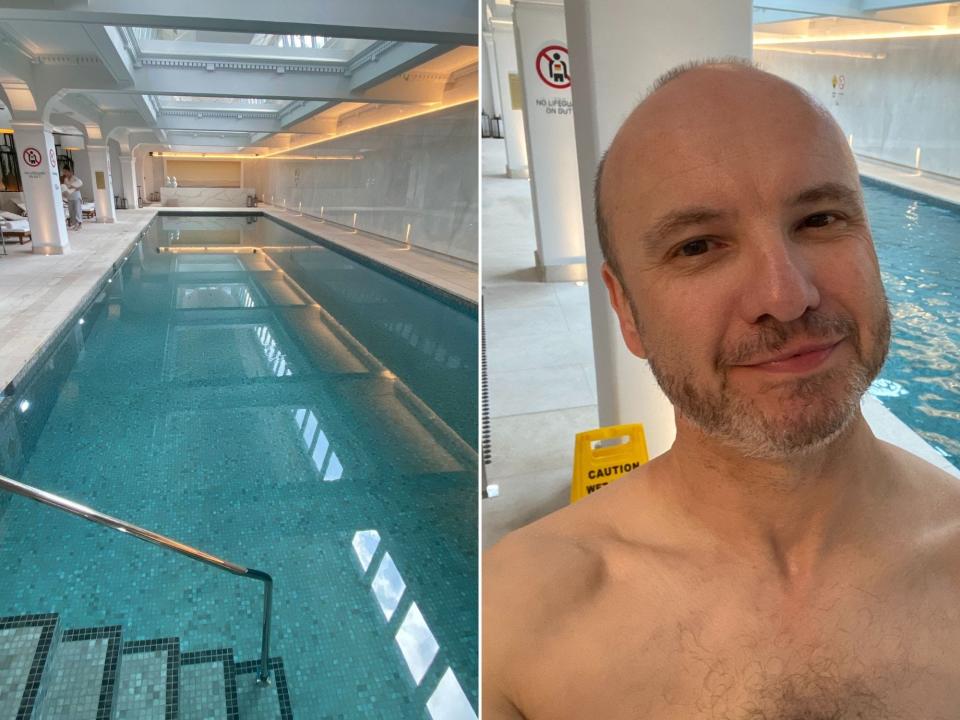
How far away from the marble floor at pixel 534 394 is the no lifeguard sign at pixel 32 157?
22.6ft

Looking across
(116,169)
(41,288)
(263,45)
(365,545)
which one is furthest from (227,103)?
(365,545)

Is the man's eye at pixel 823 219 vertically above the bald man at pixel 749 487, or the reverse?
the man's eye at pixel 823 219

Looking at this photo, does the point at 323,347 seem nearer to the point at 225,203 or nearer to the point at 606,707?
the point at 606,707

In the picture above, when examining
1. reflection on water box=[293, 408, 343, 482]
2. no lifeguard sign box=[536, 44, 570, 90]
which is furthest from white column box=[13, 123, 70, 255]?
no lifeguard sign box=[536, 44, 570, 90]

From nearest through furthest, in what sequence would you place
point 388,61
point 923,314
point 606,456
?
point 606,456
point 923,314
point 388,61

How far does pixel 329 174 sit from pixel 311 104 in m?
4.64

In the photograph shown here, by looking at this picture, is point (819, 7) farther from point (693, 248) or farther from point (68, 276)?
point (68, 276)

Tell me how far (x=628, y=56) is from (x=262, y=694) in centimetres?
194

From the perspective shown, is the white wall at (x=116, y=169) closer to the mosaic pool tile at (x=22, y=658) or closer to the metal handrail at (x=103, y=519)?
the mosaic pool tile at (x=22, y=658)

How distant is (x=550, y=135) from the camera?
5.63 m

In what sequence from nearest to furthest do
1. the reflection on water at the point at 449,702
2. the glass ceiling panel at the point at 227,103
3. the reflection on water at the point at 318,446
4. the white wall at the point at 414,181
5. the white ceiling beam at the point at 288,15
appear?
the reflection on water at the point at 449,702, the reflection on water at the point at 318,446, the white ceiling beam at the point at 288,15, the white wall at the point at 414,181, the glass ceiling panel at the point at 227,103

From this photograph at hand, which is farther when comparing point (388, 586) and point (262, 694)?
point (388, 586)

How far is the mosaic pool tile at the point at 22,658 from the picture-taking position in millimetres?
1938

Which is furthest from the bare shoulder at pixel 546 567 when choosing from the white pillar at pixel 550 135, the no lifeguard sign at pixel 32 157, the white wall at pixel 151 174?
the white wall at pixel 151 174
